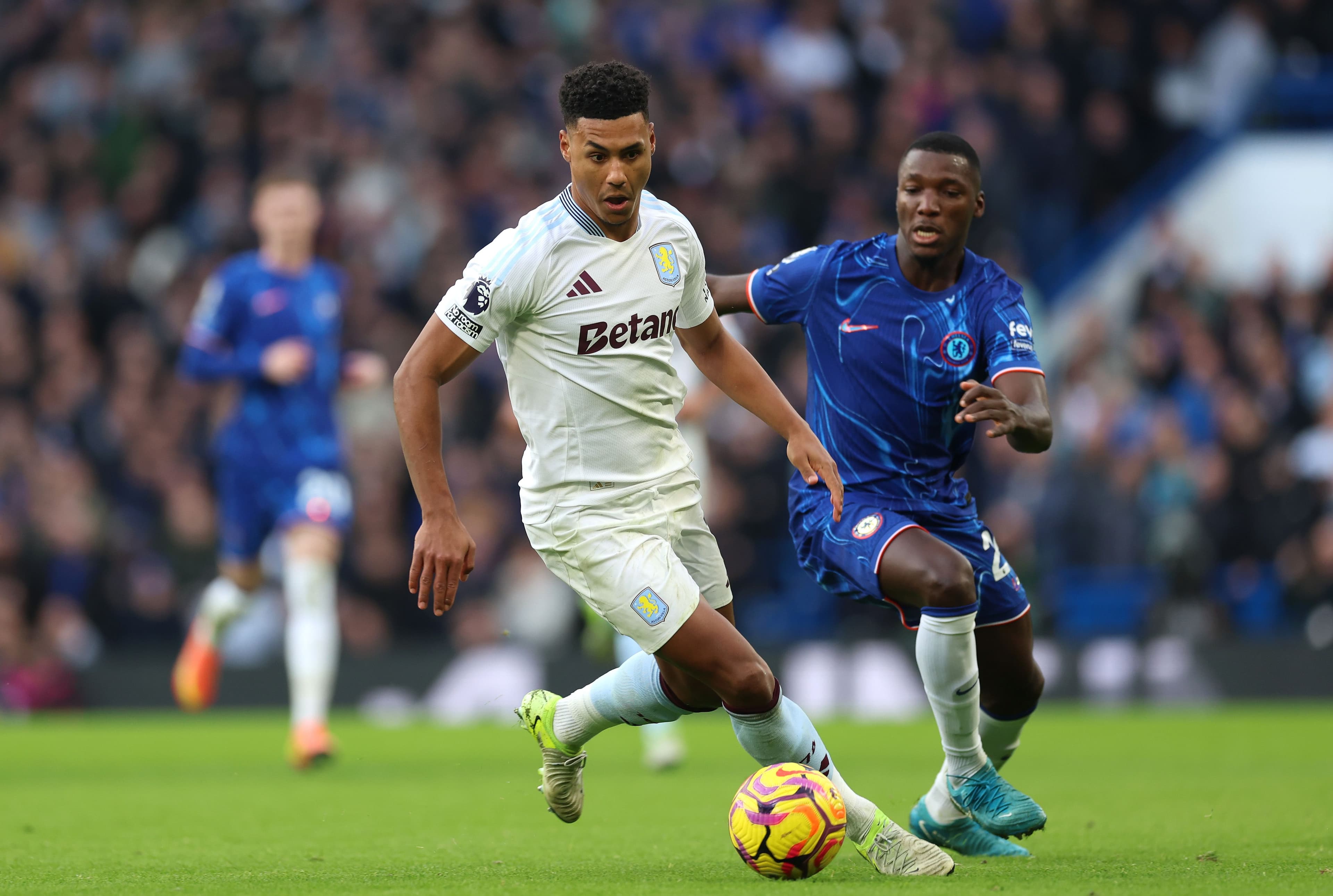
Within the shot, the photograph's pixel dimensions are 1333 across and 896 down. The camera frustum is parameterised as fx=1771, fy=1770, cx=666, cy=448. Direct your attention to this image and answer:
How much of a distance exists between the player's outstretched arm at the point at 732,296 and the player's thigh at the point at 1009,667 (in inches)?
55.9

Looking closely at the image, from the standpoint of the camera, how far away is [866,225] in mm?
15969

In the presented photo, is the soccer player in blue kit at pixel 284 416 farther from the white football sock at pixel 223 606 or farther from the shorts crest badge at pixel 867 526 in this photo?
the shorts crest badge at pixel 867 526

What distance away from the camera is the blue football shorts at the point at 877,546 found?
19.5ft

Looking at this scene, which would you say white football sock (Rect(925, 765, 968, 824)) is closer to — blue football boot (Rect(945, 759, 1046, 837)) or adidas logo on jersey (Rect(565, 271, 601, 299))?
blue football boot (Rect(945, 759, 1046, 837))

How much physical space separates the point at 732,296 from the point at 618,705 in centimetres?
155

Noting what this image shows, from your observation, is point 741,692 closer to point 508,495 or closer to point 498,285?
point 498,285

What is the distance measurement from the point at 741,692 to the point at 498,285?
141 centimetres

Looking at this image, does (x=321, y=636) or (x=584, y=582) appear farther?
(x=321, y=636)

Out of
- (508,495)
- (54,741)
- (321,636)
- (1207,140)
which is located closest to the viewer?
(321,636)

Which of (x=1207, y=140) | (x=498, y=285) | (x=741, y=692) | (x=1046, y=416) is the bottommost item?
(x=741, y=692)

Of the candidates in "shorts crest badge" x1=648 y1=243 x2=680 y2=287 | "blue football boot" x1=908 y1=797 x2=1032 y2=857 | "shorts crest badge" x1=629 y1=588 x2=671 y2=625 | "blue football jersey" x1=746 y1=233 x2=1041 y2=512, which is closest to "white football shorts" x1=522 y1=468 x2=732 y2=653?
"shorts crest badge" x1=629 y1=588 x2=671 y2=625

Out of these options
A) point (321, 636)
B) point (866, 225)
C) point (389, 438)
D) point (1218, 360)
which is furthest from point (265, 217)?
point (1218, 360)

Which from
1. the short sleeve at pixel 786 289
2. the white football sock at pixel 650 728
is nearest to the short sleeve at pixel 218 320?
the white football sock at pixel 650 728

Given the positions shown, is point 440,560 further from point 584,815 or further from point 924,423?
point 584,815
